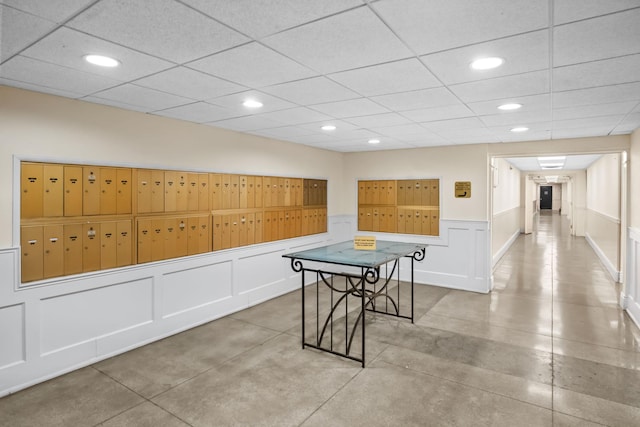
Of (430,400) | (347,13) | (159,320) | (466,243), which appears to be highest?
(347,13)

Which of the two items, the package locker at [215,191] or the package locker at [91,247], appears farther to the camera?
the package locker at [215,191]

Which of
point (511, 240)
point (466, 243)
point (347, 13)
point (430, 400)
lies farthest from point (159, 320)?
point (511, 240)

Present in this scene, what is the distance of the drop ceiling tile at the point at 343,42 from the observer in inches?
65.9

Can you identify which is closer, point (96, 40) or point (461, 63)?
point (96, 40)

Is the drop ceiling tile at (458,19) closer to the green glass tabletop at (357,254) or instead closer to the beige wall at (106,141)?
the green glass tabletop at (357,254)

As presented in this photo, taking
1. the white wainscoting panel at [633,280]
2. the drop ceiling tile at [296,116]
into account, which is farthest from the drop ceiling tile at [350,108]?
the white wainscoting panel at [633,280]

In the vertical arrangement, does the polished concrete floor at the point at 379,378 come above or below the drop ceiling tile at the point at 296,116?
below

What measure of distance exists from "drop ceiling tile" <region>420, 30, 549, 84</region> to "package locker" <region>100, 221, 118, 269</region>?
3020 millimetres

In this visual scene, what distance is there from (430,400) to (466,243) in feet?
11.5

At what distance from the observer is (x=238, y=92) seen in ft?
9.29

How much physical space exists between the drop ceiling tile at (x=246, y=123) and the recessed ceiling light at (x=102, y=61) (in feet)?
5.23

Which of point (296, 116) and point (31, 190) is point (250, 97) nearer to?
point (296, 116)

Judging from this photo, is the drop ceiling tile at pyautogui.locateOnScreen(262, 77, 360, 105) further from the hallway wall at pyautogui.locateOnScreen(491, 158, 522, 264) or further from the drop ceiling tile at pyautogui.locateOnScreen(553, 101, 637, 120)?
the hallway wall at pyautogui.locateOnScreen(491, 158, 522, 264)

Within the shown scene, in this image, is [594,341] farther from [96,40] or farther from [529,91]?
[96,40]
